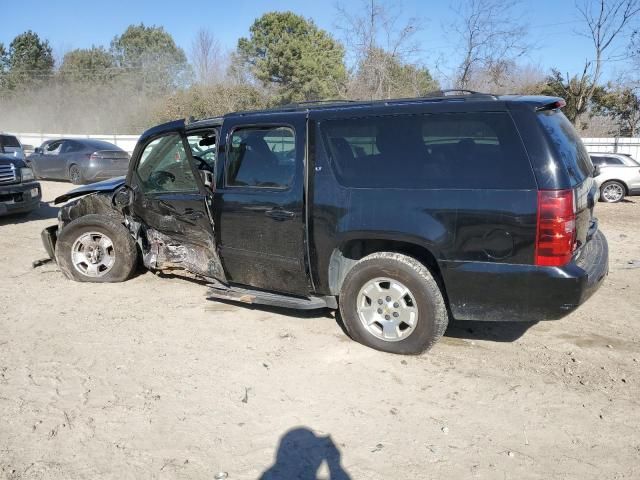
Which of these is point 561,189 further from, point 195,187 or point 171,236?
point 171,236

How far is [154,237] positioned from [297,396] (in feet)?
9.16

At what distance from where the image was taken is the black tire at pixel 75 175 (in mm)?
16328

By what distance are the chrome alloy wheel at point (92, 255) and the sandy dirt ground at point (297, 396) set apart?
0.64 meters

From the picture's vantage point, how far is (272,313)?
511 centimetres

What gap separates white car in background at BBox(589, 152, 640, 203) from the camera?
14.4 metres

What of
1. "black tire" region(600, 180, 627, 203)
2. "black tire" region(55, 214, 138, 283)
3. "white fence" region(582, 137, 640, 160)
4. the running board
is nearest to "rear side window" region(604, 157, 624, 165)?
"black tire" region(600, 180, 627, 203)

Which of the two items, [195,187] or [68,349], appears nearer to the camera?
[68,349]

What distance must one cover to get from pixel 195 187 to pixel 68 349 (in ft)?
5.83

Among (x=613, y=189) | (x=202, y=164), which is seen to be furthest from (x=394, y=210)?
(x=613, y=189)

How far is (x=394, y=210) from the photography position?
153 inches

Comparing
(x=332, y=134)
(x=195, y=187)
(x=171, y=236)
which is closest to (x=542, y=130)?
(x=332, y=134)

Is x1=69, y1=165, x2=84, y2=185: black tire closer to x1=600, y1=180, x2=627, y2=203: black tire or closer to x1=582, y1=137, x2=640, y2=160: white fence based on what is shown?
x1=600, y1=180, x2=627, y2=203: black tire

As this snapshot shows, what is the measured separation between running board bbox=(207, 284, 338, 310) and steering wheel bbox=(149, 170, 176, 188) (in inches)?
45.1

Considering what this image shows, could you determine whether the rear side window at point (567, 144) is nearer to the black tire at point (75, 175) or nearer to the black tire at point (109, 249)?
the black tire at point (109, 249)
